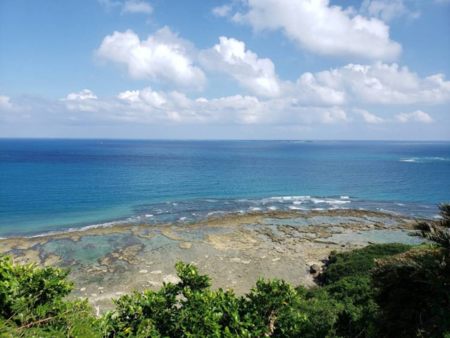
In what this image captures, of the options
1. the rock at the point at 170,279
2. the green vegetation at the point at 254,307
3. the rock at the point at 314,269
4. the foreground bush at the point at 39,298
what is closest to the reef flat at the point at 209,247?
the rock at the point at 170,279

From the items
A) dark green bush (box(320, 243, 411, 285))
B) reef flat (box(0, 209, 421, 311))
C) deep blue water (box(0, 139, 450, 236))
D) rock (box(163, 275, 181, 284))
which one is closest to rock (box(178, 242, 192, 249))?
reef flat (box(0, 209, 421, 311))

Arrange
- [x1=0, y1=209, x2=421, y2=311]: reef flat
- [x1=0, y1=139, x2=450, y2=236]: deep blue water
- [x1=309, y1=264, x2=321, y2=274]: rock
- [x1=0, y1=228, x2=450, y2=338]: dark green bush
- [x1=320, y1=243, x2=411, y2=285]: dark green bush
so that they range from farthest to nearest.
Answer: [x1=0, y1=139, x2=450, y2=236]: deep blue water < [x1=309, y1=264, x2=321, y2=274]: rock < [x1=0, y1=209, x2=421, y2=311]: reef flat < [x1=320, y1=243, x2=411, y2=285]: dark green bush < [x1=0, y1=228, x2=450, y2=338]: dark green bush

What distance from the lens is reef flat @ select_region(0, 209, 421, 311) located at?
24.2 meters

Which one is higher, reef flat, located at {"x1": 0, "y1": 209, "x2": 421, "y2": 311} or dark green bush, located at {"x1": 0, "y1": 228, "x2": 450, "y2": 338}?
dark green bush, located at {"x1": 0, "y1": 228, "x2": 450, "y2": 338}

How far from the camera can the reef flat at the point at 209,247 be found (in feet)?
79.5

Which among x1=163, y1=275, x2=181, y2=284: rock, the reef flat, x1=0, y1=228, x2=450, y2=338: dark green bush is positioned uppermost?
x1=0, y1=228, x2=450, y2=338: dark green bush

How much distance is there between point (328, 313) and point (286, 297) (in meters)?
4.10

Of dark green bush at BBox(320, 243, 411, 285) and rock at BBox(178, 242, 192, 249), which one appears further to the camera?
rock at BBox(178, 242, 192, 249)

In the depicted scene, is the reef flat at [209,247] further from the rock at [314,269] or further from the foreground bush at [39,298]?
the foreground bush at [39,298]

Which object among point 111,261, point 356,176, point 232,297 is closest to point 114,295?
point 111,261

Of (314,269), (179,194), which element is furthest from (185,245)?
(179,194)

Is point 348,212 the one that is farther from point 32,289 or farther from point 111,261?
point 32,289

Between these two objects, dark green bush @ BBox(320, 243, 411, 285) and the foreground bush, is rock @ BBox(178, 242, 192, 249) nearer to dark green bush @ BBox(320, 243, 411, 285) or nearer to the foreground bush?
dark green bush @ BBox(320, 243, 411, 285)

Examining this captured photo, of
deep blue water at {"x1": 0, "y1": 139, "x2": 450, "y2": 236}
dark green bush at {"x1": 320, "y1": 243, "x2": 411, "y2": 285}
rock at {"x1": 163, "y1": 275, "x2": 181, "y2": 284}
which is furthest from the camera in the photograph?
Answer: deep blue water at {"x1": 0, "y1": 139, "x2": 450, "y2": 236}
